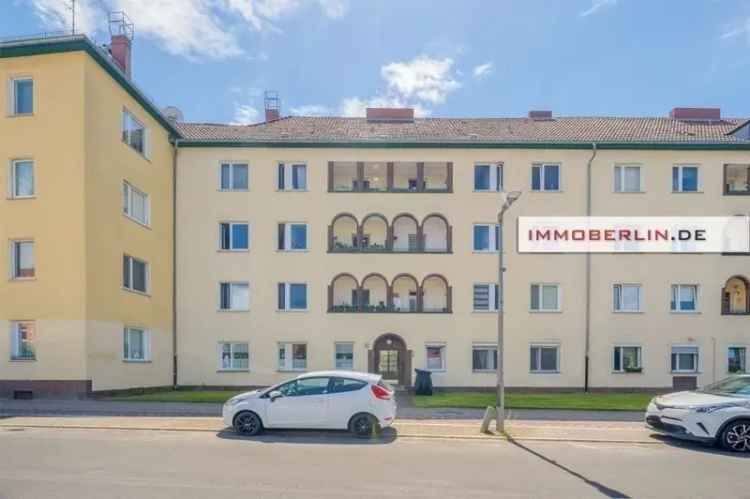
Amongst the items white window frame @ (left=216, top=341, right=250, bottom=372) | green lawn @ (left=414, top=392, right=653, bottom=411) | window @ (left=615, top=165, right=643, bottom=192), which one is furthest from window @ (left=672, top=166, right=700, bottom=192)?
white window frame @ (left=216, top=341, right=250, bottom=372)

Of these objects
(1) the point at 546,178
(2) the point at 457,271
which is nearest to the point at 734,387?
(2) the point at 457,271

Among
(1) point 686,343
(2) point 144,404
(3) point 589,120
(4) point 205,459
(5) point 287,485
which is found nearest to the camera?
(5) point 287,485

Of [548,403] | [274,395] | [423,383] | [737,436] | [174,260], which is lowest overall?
[423,383]

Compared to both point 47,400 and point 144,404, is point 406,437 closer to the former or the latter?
point 144,404

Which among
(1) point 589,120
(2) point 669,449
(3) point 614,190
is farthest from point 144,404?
(1) point 589,120

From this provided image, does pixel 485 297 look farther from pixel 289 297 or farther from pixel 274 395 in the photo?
pixel 274 395

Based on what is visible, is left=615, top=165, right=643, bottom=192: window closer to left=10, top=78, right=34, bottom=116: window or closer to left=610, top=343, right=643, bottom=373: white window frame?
left=610, top=343, right=643, bottom=373: white window frame

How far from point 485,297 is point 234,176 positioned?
12.2 meters

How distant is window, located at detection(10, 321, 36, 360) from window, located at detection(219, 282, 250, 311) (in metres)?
8.12

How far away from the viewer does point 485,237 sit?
2562cm

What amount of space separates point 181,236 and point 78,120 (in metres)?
8.04

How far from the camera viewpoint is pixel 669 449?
11648 mm

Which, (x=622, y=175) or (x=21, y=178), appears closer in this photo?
(x=21, y=178)

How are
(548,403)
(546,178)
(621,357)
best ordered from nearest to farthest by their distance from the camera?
1. (548,403)
2. (621,357)
3. (546,178)
